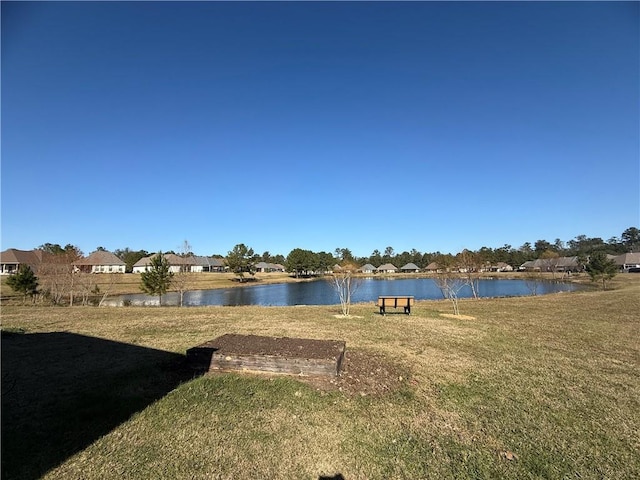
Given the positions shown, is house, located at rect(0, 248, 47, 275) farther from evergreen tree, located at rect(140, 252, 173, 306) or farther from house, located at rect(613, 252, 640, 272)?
house, located at rect(613, 252, 640, 272)

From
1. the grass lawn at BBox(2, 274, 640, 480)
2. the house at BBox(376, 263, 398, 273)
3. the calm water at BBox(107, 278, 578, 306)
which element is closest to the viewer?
the grass lawn at BBox(2, 274, 640, 480)

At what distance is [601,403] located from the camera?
5121 mm

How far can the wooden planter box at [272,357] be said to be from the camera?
5.77m

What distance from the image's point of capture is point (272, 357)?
5918 millimetres

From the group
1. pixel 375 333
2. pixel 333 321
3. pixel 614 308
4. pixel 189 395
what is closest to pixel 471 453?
pixel 189 395

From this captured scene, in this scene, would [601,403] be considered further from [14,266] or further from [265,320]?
[14,266]

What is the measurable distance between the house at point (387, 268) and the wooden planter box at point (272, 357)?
118 meters

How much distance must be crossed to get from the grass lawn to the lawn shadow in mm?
24

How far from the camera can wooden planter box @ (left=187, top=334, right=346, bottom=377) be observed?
5.77 metres

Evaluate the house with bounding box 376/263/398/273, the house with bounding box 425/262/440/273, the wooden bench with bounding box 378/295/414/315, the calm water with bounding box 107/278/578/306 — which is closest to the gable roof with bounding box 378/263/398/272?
the house with bounding box 376/263/398/273

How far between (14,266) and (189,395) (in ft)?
271

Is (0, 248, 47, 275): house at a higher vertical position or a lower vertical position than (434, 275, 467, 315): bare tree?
higher

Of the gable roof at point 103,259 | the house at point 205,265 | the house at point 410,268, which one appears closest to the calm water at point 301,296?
the gable roof at point 103,259

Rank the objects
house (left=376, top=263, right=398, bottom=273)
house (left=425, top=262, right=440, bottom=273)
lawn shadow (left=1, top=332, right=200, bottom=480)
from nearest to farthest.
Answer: lawn shadow (left=1, top=332, right=200, bottom=480)
house (left=425, top=262, right=440, bottom=273)
house (left=376, top=263, right=398, bottom=273)
